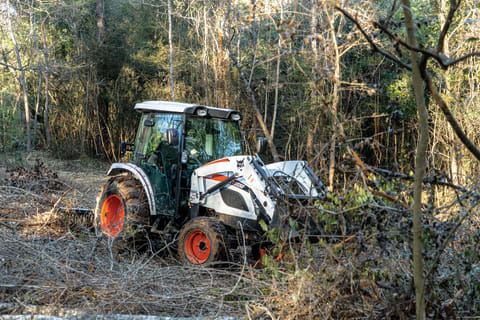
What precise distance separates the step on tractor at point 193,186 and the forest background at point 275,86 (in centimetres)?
71

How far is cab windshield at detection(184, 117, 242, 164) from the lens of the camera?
6.45m

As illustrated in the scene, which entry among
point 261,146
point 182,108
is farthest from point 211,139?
point 261,146

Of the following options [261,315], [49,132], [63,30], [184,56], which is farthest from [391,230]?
[63,30]

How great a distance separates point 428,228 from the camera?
2.95 m

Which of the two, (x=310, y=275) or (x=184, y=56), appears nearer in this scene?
(x=310, y=275)

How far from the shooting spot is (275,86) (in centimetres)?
817

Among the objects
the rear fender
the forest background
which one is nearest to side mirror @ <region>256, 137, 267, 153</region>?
the forest background

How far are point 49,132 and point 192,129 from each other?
15451 millimetres

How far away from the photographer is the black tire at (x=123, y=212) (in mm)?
6371

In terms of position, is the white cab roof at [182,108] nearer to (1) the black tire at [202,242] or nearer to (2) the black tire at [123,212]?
(2) the black tire at [123,212]

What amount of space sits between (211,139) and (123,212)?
66.0 inches

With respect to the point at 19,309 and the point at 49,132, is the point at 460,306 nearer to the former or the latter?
the point at 19,309

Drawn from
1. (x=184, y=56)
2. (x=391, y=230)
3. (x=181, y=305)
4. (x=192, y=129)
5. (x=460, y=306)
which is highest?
(x=184, y=56)

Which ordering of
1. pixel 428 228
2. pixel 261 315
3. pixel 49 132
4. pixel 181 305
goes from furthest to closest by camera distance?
pixel 49 132
pixel 181 305
pixel 261 315
pixel 428 228
